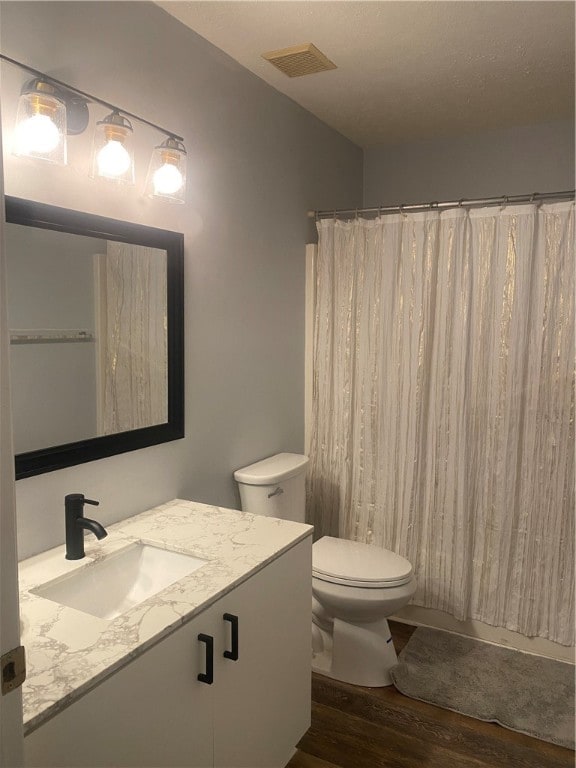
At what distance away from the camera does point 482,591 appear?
2730 mm

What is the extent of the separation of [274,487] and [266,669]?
0.85 m

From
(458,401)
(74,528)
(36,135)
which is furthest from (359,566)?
(36,135)

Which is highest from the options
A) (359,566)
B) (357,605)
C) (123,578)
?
(123,578)

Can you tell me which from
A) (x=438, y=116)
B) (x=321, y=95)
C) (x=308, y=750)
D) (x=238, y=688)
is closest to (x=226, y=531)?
(x=238, y=688)

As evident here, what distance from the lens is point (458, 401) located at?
268cm

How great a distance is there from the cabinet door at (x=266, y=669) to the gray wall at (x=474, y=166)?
2.33 metres

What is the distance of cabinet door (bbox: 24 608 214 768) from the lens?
3.51 ft

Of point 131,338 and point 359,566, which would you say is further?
point 359,566

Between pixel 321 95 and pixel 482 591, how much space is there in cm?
236

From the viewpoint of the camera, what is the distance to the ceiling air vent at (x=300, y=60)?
221 centimetres

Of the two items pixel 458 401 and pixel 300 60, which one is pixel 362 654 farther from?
pixel 300 60

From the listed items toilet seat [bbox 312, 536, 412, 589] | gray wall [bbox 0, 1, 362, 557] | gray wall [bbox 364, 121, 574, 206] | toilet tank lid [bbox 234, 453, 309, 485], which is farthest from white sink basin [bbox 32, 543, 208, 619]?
gray wall [bbox 364, 121, 574, 206]

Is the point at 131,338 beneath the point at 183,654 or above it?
above

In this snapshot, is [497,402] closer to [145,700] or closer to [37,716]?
[145,700]
